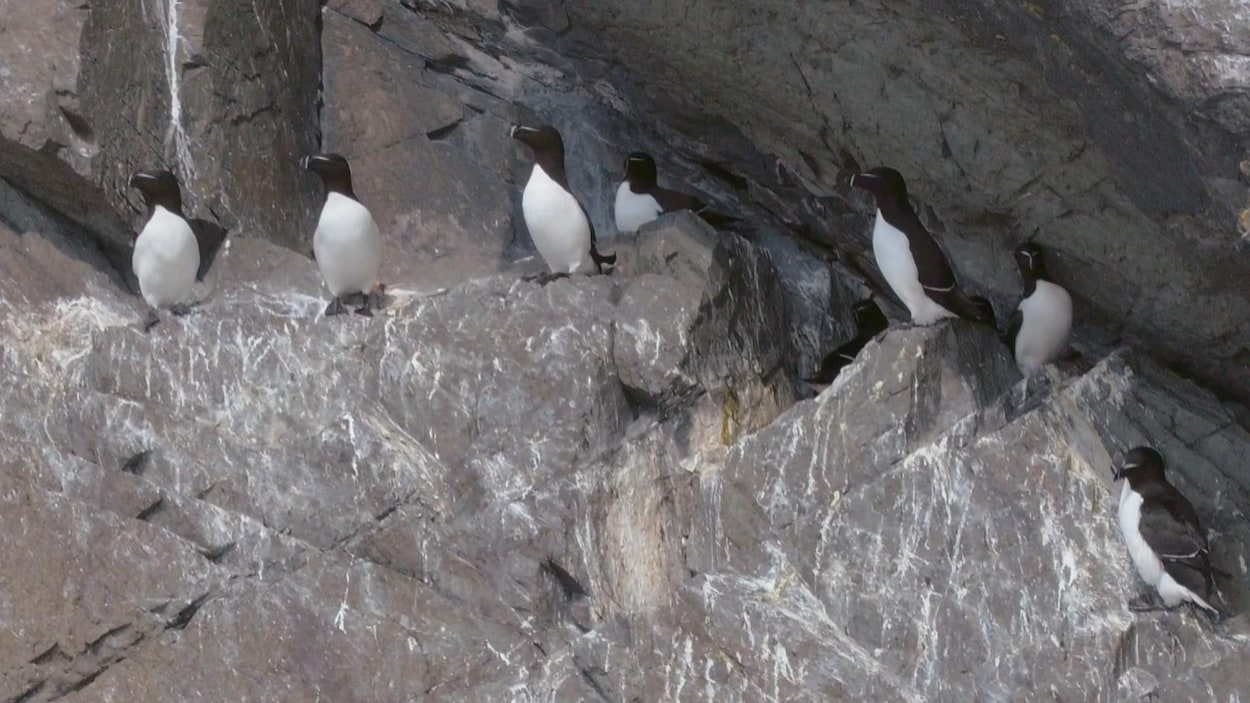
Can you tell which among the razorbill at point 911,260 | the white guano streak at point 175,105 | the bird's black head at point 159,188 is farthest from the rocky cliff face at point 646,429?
the bird's black head at point 159,188

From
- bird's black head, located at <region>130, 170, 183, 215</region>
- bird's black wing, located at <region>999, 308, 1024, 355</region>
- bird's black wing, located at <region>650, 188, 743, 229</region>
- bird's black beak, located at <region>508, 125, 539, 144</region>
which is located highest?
bird's black wing, located at <region>999, 308, 1024, 355</region>

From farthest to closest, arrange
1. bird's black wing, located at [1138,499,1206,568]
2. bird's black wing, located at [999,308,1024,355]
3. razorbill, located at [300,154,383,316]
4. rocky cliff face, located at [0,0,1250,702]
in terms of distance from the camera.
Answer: razorbill, located at [300,154,383,316], bird's black wing, located at [999,308,1024,355], rocky cliff face, located at [0,0,1250,702], bird's black wing, located at [1138,499,1206,568]

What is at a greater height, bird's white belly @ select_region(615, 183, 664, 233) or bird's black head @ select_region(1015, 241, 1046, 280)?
bird's black head @ select_region(1015, 241, 1046, 280)

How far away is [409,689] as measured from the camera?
25.5 feet

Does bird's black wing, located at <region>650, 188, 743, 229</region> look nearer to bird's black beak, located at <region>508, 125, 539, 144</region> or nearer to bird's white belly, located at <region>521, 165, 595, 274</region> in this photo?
bird's white belly, located at <region>521, 165, 595, 274</region>

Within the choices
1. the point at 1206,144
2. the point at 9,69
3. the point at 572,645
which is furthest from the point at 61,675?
the point at 1206,144

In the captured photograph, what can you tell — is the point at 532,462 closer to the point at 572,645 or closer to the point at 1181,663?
the point at 572,645

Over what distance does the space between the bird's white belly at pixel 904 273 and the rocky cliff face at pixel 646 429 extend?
0.45 feet

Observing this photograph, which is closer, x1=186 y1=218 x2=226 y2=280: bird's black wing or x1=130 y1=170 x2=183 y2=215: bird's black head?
x1=130 y1=170 x2=183 y2=215: bird's black head

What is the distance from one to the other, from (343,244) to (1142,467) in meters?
3.73

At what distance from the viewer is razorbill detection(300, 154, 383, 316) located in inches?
343

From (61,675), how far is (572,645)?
2.17 metres

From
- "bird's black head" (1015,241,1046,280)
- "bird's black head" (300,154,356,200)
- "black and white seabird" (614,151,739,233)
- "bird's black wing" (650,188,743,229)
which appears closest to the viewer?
"bird's black head" (1015,241,1046,280)

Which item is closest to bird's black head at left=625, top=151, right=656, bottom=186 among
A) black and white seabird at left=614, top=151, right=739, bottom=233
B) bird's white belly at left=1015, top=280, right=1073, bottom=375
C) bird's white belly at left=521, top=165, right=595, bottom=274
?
black and white seabird at left=614, top=151, right=739, bottom=233
